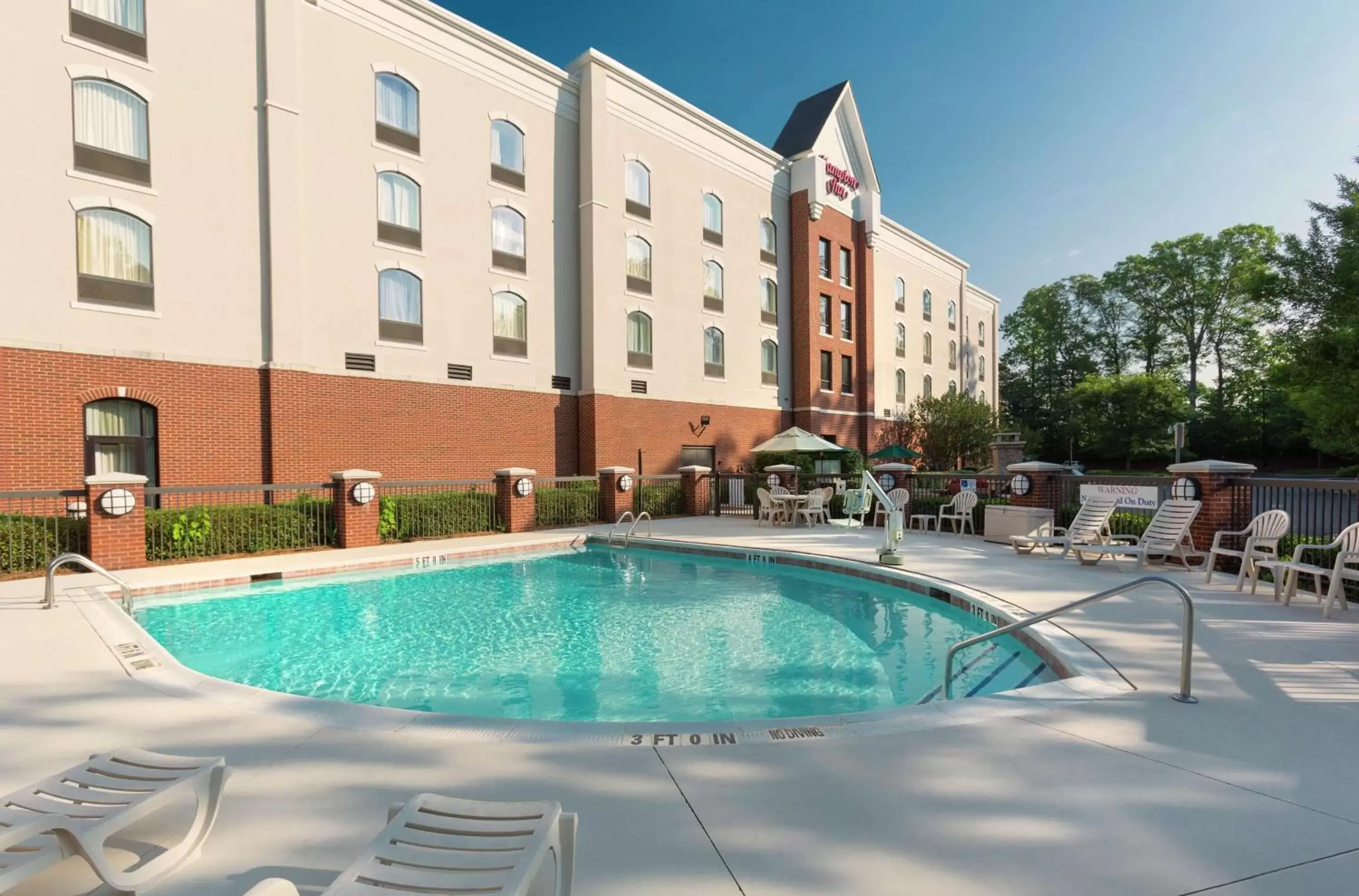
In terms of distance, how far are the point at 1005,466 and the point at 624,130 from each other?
1593 centimetres

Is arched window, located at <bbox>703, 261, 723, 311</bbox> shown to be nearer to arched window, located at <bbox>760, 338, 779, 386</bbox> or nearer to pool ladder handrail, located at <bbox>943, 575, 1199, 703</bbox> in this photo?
arched window, located at <bbox>760, 338, 779, 386</bbox>

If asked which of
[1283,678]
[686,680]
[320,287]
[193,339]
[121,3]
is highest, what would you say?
[121,3]

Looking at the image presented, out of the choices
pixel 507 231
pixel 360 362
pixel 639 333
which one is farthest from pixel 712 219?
pixel 360 362

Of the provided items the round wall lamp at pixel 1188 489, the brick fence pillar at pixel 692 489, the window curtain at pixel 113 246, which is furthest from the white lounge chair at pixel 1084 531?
the window curtain at pixel 113 246

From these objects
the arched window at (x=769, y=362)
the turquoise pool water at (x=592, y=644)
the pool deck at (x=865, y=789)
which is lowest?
the turquoise pool water at (x=592, y=644)

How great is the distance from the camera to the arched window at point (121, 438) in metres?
13.2

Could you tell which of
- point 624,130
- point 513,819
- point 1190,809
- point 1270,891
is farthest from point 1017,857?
point 624,130

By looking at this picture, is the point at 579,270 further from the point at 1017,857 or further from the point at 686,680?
the point at 1017,857

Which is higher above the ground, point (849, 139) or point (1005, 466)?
point (849, 139)

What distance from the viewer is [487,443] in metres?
19.1

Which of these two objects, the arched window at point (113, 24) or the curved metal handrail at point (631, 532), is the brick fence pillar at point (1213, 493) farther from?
the arched window at point (113, 24)

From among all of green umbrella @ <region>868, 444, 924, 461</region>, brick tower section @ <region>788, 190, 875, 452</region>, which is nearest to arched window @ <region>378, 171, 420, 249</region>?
brick tower section @ <region>788, 190, 875, 452</region>

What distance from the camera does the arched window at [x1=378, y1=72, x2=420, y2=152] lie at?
17.0 m

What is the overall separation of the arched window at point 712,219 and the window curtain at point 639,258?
10.0ft
